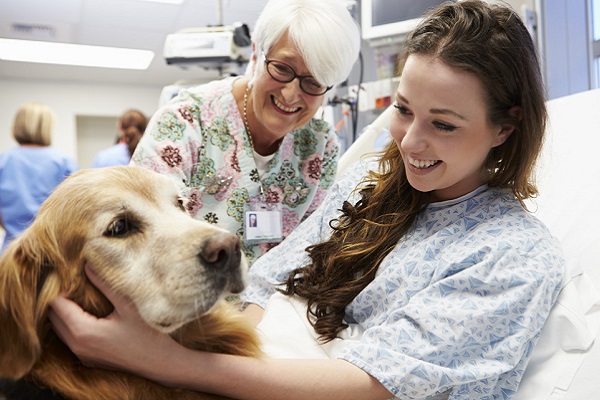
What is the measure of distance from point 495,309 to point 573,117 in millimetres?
974

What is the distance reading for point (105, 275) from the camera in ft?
3.32

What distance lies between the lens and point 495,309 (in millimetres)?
1028

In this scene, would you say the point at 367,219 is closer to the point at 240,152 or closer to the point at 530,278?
the point at 530,278

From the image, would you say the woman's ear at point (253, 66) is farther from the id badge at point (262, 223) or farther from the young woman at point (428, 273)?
the young woman at point (428, 273)

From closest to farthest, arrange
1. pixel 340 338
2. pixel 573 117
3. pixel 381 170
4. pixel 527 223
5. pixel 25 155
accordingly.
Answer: pixel 527 223 < pixel 340 338 < pixel 381 170 < pixel 573 117 < pixel 25 155

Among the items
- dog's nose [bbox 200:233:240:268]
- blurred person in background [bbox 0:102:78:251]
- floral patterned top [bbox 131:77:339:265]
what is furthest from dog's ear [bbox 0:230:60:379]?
blurred person in background [bbox 0:102:78:251]

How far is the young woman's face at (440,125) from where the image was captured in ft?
3.72

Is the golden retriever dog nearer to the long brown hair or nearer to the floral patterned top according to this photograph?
the long brown hair

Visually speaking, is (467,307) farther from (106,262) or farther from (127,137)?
(127,137)

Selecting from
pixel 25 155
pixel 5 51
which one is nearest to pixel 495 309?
pixel 25 155

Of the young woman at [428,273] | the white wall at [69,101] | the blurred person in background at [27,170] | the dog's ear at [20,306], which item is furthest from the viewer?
the white wall at [69,101]

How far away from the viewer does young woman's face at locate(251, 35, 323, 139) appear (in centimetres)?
180

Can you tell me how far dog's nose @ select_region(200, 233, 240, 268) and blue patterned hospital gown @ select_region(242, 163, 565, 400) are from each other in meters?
0.33

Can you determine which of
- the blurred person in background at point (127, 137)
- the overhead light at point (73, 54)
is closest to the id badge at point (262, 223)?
the blurred person in background at point (127, 137)
